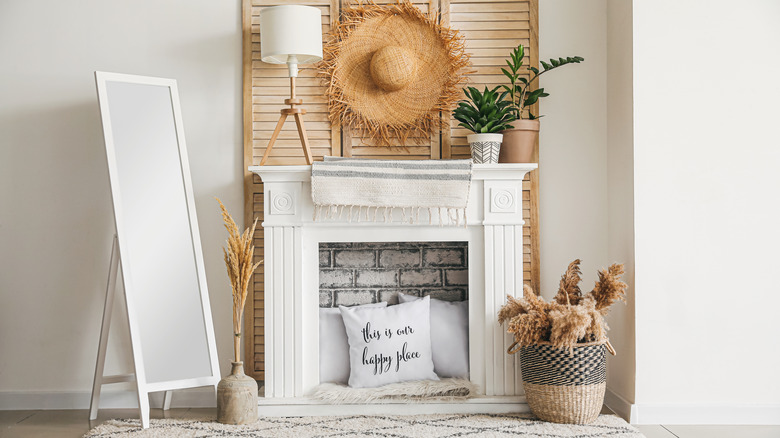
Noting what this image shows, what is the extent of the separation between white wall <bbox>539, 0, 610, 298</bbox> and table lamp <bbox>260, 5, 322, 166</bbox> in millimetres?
1046

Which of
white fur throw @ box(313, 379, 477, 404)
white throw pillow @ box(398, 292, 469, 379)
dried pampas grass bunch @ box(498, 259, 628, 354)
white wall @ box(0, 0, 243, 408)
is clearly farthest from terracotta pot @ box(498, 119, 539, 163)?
white wall @ box(0, 0, 243, 408)

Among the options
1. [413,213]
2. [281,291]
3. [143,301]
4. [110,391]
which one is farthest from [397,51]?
[110,391]

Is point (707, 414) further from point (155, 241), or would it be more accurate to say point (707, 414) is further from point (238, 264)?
point (155, 241)

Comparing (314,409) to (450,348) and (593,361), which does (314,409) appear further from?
(593,361)

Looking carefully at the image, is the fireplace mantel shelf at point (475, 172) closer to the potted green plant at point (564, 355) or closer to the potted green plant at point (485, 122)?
the potted green plant at point (485, 122)

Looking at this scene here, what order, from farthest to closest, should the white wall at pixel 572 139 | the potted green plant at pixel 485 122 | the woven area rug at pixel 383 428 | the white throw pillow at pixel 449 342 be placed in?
the white wall at pixel 572 139, the white throw pillow at pixel 449 342, the potted green plant at pixel 485 122, the woven area rug at pixel 383 428

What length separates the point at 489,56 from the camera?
2.79m

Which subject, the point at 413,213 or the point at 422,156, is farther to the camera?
the point at 422,156

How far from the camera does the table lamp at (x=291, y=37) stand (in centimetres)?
250

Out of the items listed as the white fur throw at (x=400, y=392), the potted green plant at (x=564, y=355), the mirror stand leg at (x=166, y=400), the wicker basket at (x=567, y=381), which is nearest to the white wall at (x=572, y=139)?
the potted green plant at (x=564, y=355)

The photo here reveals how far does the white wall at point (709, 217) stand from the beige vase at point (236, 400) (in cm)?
155

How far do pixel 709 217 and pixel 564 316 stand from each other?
75cm

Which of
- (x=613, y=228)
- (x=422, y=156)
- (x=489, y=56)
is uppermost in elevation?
(x=489, y=56)

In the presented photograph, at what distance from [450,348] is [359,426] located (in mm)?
570
